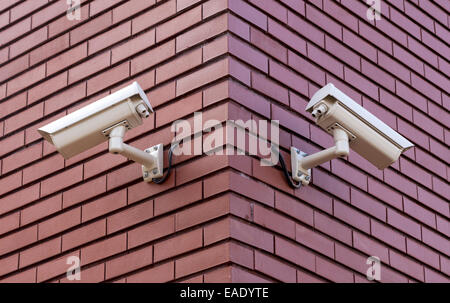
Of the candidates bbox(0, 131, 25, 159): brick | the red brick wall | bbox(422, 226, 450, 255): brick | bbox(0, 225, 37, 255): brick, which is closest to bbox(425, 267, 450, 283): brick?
the red brick wall

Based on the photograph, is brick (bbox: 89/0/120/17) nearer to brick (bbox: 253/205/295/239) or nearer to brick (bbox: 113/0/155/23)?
brick (bbox: 113/0/155/23)

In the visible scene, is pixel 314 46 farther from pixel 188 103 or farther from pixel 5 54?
pixel 5 54

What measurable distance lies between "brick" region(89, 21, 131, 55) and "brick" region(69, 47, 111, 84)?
0.05m

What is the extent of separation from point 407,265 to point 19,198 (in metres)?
2.14

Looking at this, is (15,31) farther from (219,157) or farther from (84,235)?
(219,157)

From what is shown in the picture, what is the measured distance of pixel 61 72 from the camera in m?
6.30

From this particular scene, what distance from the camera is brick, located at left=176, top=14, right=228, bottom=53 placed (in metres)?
5.62

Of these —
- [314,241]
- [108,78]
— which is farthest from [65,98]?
[314,241]

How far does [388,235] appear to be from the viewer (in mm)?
6066

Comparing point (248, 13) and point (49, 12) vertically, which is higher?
point (49, 12)

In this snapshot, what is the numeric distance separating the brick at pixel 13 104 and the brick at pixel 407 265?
223cm

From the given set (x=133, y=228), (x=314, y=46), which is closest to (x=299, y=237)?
(x=133, y=228)

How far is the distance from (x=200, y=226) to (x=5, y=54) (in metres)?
2.13

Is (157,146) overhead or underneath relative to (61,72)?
underneath
